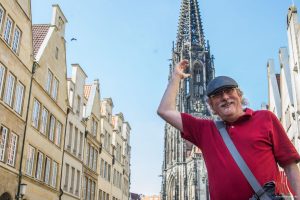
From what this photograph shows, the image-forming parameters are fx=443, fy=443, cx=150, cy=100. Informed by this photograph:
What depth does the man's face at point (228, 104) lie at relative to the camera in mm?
3826

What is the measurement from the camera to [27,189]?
21500mm

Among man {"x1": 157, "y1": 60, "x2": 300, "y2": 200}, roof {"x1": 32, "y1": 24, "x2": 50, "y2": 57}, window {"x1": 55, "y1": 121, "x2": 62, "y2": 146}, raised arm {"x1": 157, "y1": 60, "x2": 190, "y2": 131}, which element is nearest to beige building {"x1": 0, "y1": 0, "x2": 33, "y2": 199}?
roof {"x1": 32, "y1": 24, "x2": 50, "y2": 57}

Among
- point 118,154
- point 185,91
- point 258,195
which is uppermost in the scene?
point 185,91

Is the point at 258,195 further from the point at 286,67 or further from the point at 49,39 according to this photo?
the point at 286,67

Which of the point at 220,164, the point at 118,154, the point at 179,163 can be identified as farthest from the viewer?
the point at 179,163

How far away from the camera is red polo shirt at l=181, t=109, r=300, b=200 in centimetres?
350

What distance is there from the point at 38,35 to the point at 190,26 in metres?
83.9

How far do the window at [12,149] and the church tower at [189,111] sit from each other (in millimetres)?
67499

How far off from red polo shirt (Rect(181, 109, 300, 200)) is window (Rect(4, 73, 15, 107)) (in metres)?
16.6

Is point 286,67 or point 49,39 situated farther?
point 286,67

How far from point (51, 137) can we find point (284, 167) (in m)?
22.8

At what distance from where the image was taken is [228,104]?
12.7 feet

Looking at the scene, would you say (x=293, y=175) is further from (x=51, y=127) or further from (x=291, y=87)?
(x=291, y=87)

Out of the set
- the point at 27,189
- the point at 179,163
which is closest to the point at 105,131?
the point at 27,189
